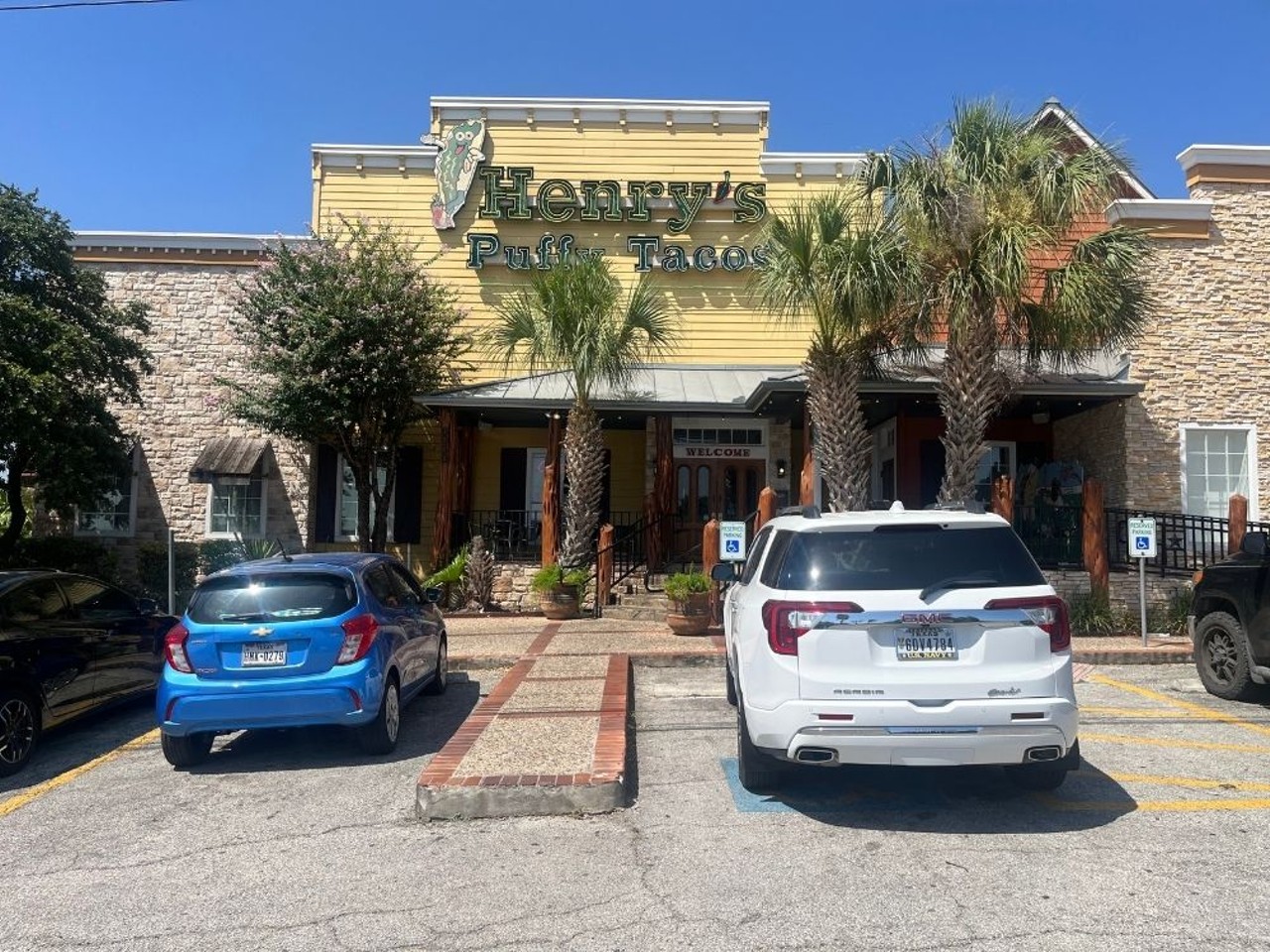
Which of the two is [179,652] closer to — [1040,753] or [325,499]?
[1040,753]

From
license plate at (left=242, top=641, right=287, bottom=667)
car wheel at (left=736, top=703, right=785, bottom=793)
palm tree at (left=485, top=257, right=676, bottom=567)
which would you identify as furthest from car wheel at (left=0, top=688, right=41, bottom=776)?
palm tree at (left=485, top=257, right=676, bottom=567)

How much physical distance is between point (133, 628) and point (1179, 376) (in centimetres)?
1665

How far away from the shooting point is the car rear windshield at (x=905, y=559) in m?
5.29

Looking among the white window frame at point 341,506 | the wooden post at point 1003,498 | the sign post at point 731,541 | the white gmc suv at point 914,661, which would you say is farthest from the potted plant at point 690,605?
the white window frame at point 341,506

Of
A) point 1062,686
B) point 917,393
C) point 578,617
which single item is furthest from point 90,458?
point 1062,686

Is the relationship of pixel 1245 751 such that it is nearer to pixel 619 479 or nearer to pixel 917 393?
pixel 917 393

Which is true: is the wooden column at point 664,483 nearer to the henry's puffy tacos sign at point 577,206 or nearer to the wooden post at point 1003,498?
the henry's puffy tacos sign at point 577,206

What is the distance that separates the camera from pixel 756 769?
5633mm

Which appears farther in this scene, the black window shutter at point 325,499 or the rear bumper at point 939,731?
the black window shutter at point 325,499

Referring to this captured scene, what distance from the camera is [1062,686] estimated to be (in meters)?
5.07

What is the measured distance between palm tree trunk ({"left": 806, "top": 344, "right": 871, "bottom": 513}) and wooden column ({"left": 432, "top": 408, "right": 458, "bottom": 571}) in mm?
6832

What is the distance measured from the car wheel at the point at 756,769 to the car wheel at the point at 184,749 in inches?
157

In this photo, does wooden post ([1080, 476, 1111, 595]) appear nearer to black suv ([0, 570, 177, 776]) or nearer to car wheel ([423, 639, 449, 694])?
car wheel ([423, 639, 449, 694])

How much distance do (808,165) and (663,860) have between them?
Answer: 55.1 feet
